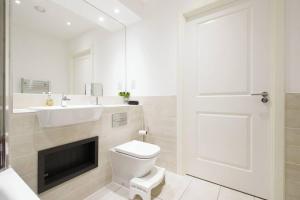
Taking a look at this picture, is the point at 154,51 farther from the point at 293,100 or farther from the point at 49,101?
the point at 293,100

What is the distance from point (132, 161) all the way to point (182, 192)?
62 centimetres

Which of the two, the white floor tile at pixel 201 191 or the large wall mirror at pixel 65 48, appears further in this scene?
the white floor tile at pixel 201 191

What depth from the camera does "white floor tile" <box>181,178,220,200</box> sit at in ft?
4.74

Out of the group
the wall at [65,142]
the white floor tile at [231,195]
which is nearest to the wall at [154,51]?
the wall at [65,142]

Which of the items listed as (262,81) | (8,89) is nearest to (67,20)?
(8,89)

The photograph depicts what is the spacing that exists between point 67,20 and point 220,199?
2486 millimetres

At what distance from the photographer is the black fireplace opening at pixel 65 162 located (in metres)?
1.13

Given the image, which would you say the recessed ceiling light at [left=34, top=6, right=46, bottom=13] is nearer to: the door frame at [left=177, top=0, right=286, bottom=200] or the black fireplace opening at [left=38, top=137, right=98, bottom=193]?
the black fireplace opening at [left=38, top=137, right=98, bottom=193]

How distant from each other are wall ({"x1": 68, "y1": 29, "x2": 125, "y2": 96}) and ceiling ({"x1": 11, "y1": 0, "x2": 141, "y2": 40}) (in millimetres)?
92

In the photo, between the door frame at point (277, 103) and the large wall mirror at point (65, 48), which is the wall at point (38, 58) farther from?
the door frame at point (277, 103)

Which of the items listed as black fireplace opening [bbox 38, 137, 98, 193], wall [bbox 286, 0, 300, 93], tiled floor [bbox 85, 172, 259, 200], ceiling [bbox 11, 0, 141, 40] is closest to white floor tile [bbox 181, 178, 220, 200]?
tiled floor [bbox 85, 172, 259, 200]

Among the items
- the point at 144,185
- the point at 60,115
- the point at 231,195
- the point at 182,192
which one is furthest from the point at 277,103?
the point at 60,115

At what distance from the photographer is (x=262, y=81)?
4.64 feet

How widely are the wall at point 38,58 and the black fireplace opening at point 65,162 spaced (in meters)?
0.62
